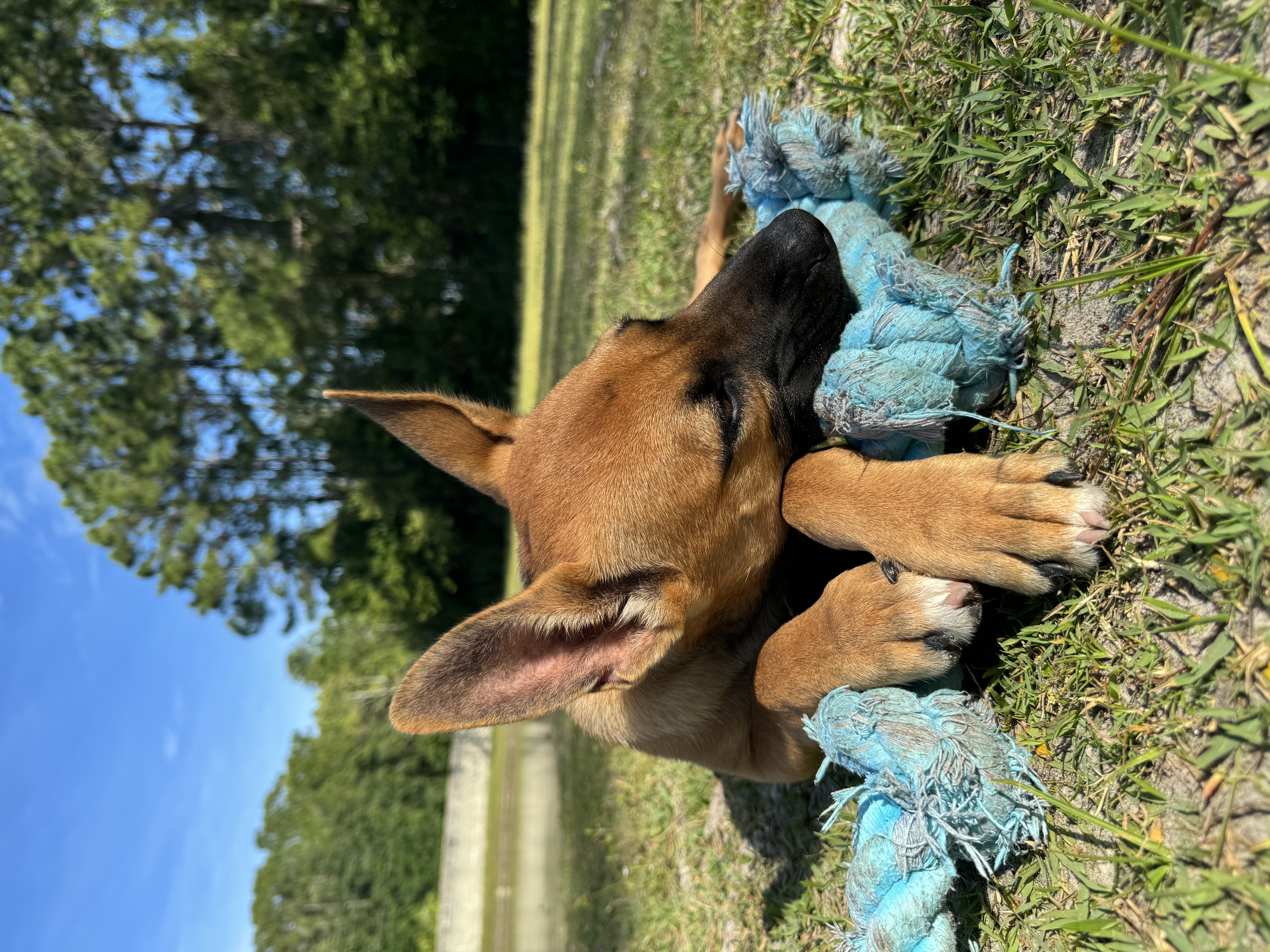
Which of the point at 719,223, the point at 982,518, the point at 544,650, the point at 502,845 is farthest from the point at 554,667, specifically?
the point at 502,845

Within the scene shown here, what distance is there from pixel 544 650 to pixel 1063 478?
160 centimetres

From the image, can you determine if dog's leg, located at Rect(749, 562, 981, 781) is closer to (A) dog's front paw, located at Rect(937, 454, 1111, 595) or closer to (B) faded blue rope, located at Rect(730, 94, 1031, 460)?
(A) dog's front paw, located at Rect(937, 454, 1111, 595)

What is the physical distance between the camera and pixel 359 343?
19156 mm

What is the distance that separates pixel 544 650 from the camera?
101 inches

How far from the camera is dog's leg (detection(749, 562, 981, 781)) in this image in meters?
2.12

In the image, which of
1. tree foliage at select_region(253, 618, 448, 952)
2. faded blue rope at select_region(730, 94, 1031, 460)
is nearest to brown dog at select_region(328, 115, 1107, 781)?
faded blue rope at select_region(730, 94, 1031, 460)

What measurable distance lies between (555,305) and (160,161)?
10.3 meters

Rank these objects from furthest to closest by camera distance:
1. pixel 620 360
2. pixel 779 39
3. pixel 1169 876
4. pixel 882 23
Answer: pixel 779 39, pixel 882 23, pixel 620 360, pixel 1169 876

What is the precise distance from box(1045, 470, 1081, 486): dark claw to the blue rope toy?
14.6 inches

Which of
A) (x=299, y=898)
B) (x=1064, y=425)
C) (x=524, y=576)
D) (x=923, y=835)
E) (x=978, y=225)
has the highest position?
(x=978, y=225)

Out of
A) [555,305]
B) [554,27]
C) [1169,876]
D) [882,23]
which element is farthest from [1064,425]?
[554,27]

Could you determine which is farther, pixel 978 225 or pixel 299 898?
pixel 299 898

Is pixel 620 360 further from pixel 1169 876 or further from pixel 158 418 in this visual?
pixel 158 418

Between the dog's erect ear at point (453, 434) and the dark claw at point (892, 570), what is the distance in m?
1.76
